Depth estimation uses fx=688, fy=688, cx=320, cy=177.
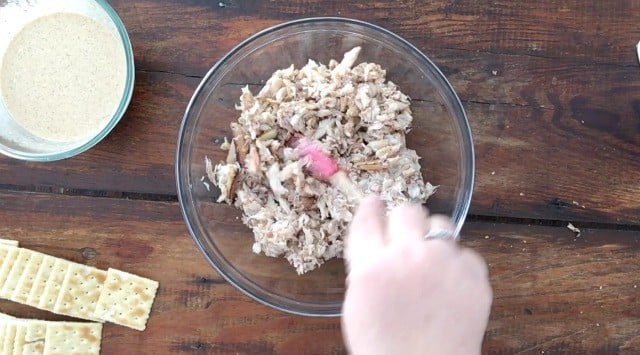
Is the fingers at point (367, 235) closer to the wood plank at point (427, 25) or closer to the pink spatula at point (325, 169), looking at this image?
the pink spatula at point (325, 169)

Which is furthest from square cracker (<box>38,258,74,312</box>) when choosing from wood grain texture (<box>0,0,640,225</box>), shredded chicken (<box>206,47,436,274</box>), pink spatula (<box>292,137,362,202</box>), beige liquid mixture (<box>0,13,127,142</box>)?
pink spatula (<box>292,137,362,202</box>)

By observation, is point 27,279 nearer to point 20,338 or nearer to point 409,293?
point 20,338

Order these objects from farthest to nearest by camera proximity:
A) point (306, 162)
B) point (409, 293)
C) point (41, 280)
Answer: point (41, 280)
point (306, 162)
point (409, 293)

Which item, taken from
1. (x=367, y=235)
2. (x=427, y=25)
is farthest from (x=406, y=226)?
(x=427, y=25)

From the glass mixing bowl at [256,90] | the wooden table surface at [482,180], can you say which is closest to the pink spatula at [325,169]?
the glass mixing bowl at [256,90]

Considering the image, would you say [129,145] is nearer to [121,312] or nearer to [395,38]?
[121,312]

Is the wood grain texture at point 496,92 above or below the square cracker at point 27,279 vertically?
above
